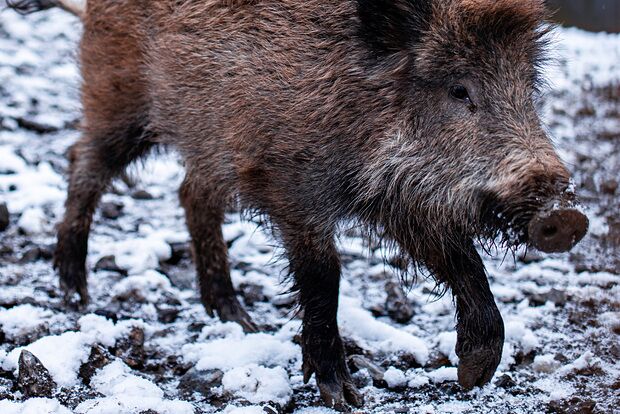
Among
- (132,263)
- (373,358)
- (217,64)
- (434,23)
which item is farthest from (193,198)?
(434,23)

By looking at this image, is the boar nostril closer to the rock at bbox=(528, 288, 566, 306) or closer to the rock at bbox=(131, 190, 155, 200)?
the rock at bbox=(528, 288, 566, 306)

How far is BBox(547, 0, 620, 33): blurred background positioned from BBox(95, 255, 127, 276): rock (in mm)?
8683

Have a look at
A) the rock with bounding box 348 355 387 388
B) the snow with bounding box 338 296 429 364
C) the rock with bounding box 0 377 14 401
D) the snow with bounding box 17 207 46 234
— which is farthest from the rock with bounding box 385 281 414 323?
the snow with bounding box 17 207 46 234

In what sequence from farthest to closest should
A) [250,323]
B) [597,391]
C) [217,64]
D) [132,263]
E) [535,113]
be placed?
[132,263], [250,323], [217,64], [597,391], [535,113]

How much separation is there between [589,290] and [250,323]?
5.76ft

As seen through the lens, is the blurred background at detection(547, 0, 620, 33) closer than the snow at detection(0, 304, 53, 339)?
No

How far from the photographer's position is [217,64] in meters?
4.28

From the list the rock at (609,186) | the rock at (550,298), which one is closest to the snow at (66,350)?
the rock at (550,298)

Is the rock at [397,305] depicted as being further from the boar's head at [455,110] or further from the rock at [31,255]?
the rock at [31,255]

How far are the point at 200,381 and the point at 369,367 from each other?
0.72 meters

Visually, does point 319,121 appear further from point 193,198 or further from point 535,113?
point 193,198

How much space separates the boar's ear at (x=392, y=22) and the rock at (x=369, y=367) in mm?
1344

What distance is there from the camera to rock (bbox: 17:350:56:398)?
3680 mm

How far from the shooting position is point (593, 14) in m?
12.7
